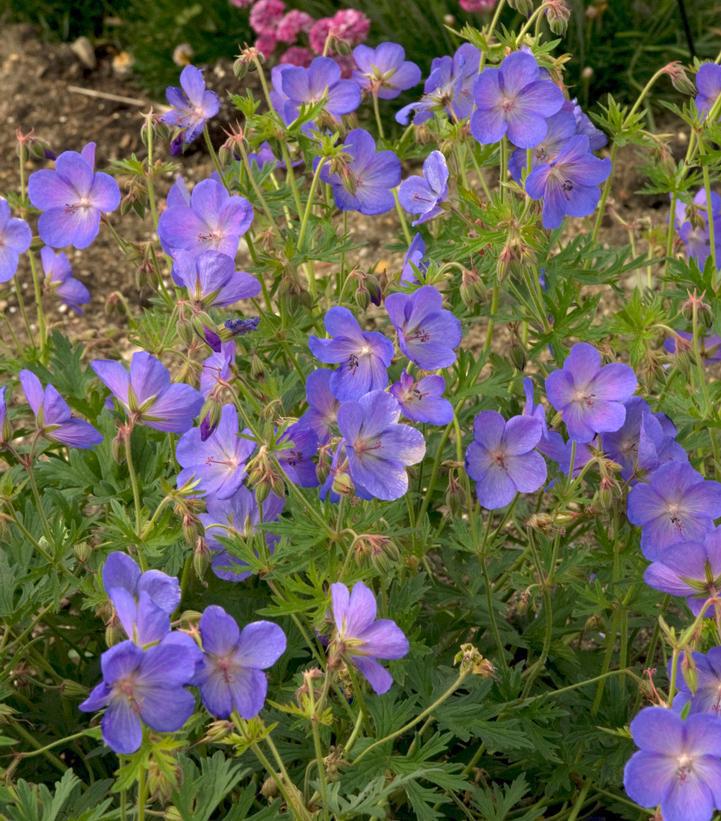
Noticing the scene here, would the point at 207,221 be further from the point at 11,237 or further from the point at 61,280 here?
the point at 61,280

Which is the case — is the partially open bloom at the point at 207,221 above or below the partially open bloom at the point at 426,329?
below

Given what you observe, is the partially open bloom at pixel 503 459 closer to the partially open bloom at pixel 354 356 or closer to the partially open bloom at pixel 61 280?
the partially open bloom at pixel 354 356

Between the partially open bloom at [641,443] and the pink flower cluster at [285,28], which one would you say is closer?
the partially open bloom at [641,443]

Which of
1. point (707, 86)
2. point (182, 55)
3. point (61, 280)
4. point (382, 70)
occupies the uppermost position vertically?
point (707, 86)

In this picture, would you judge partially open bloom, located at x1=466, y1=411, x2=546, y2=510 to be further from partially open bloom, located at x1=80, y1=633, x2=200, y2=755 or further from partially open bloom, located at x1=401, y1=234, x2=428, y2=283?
partially open bloom, located at x1=80, y1=633, x2=200, y2=755

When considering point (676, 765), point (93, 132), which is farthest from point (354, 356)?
point (93, 132)

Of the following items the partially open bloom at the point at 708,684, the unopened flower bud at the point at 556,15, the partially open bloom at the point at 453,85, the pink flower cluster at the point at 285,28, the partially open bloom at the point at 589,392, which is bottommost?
the pink flower cluster at the point at 285,28

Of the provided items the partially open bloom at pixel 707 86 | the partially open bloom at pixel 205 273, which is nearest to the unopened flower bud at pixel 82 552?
the partially open bloom at pixel 205 273
